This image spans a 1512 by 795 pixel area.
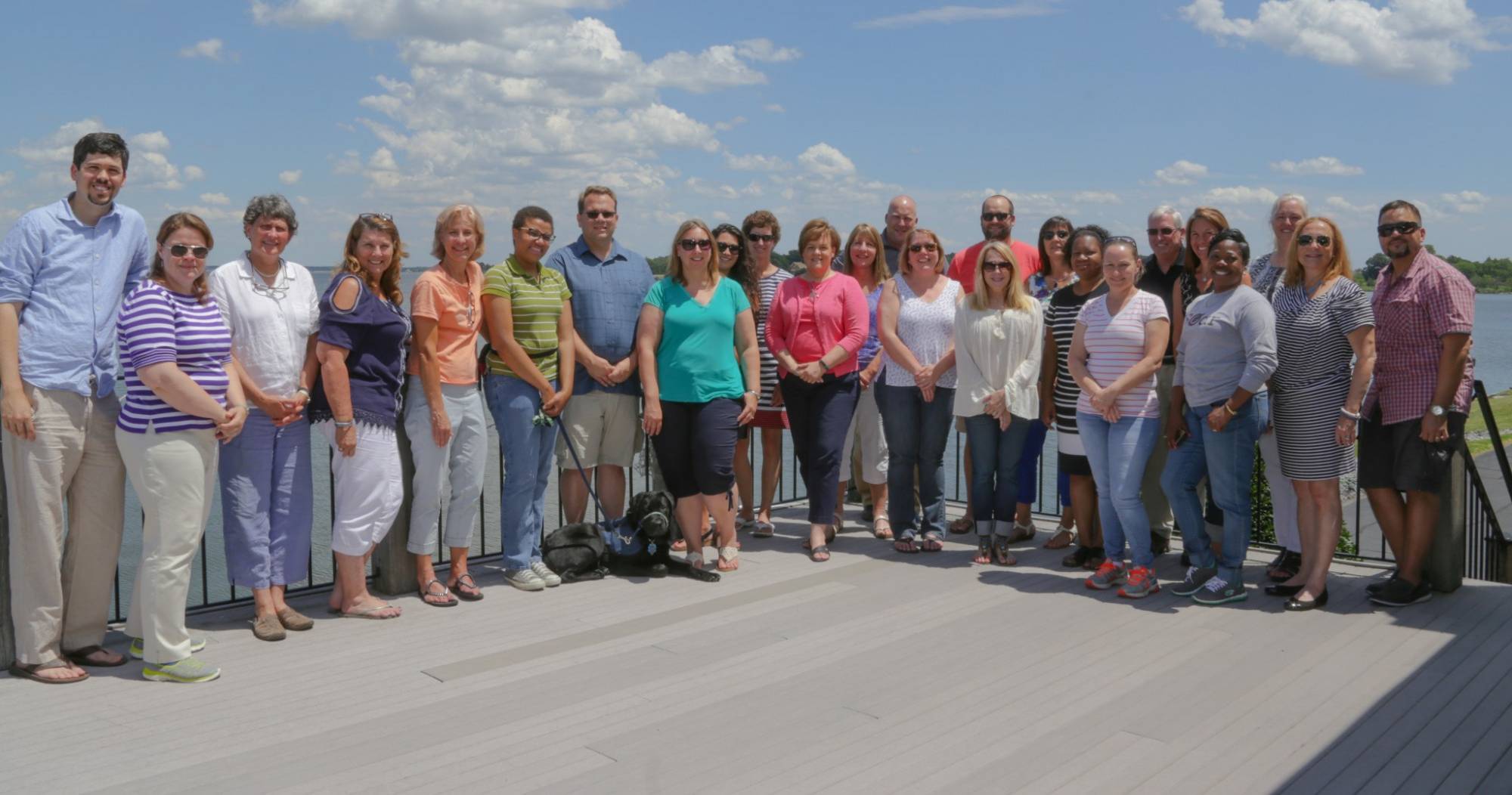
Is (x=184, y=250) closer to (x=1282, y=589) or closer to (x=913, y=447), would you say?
(x=913, y=447)

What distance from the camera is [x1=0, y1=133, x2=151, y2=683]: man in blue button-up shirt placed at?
151 inches

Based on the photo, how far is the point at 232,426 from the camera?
13.2 ft

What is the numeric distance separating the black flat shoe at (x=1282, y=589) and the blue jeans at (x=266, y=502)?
430cm

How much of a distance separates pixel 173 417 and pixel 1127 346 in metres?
3.95

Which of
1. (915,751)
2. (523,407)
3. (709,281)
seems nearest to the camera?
(915,751)

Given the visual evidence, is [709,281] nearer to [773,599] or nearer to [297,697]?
[773,599]

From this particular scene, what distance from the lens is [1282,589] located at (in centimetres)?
520

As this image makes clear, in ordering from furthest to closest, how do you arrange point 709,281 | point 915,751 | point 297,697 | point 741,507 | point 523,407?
point 741,507
point 709,281
point 523,407
point 297,697
point 915,751

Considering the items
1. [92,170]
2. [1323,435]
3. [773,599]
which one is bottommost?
[773,599]

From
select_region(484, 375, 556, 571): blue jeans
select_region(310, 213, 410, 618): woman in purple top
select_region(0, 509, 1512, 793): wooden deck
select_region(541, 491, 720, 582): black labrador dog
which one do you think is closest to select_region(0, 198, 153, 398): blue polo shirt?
select_region(310, 213, 410, 618): woman in purple top

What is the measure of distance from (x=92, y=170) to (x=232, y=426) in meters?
1.01

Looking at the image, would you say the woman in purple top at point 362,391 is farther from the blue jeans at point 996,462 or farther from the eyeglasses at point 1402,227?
the eyeglasses at point 1402,227

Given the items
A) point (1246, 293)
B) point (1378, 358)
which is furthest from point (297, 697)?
point (1378, 358)

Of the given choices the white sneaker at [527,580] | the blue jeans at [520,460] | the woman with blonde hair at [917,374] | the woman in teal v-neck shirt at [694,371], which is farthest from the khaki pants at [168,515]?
the woman with blonde hair at [917,374]
